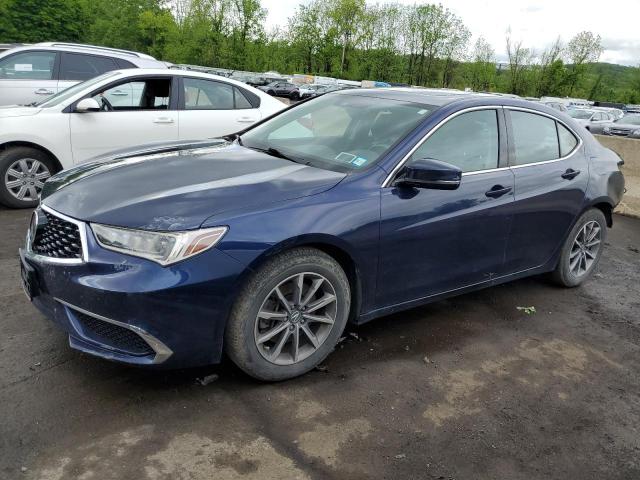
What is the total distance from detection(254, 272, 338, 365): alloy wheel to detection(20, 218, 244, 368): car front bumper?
0.94 feet

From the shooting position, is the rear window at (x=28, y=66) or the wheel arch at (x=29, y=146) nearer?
the wheel arch at (x=29, y=146)

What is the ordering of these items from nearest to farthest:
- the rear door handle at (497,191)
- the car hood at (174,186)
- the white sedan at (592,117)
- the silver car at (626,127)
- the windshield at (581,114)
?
the car hood at (174,186) < the rear door handle at (497,191) < the silver car at (626,127) < the white sedan at (592,117) < the windshield at (581,114)

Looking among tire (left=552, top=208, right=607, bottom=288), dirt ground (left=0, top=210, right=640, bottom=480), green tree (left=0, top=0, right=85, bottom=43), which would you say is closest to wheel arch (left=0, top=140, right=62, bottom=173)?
dirt ground (left=0, top=210, right=640, bottom=480)

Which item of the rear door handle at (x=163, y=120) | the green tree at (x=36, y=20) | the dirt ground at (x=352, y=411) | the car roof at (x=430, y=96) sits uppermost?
the green tree at (x=36, y=20)

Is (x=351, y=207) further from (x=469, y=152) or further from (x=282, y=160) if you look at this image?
(x=469, y=152)

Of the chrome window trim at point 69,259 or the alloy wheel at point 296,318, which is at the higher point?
the chrome window trim at point 69,259

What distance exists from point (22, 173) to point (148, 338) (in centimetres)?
456

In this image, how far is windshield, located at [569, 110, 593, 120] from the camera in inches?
1100

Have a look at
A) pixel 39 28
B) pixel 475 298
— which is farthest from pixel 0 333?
pixel 39 28

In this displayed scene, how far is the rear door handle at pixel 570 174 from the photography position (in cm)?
449

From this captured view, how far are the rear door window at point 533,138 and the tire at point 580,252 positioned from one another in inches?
29.8

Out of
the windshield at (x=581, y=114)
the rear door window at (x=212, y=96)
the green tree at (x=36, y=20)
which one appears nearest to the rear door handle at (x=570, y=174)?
the rear door window at (x=212, y=96)

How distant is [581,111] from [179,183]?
3018 cm

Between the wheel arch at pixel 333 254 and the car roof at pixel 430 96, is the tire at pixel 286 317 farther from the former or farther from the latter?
the car roof at pixel 430 96
